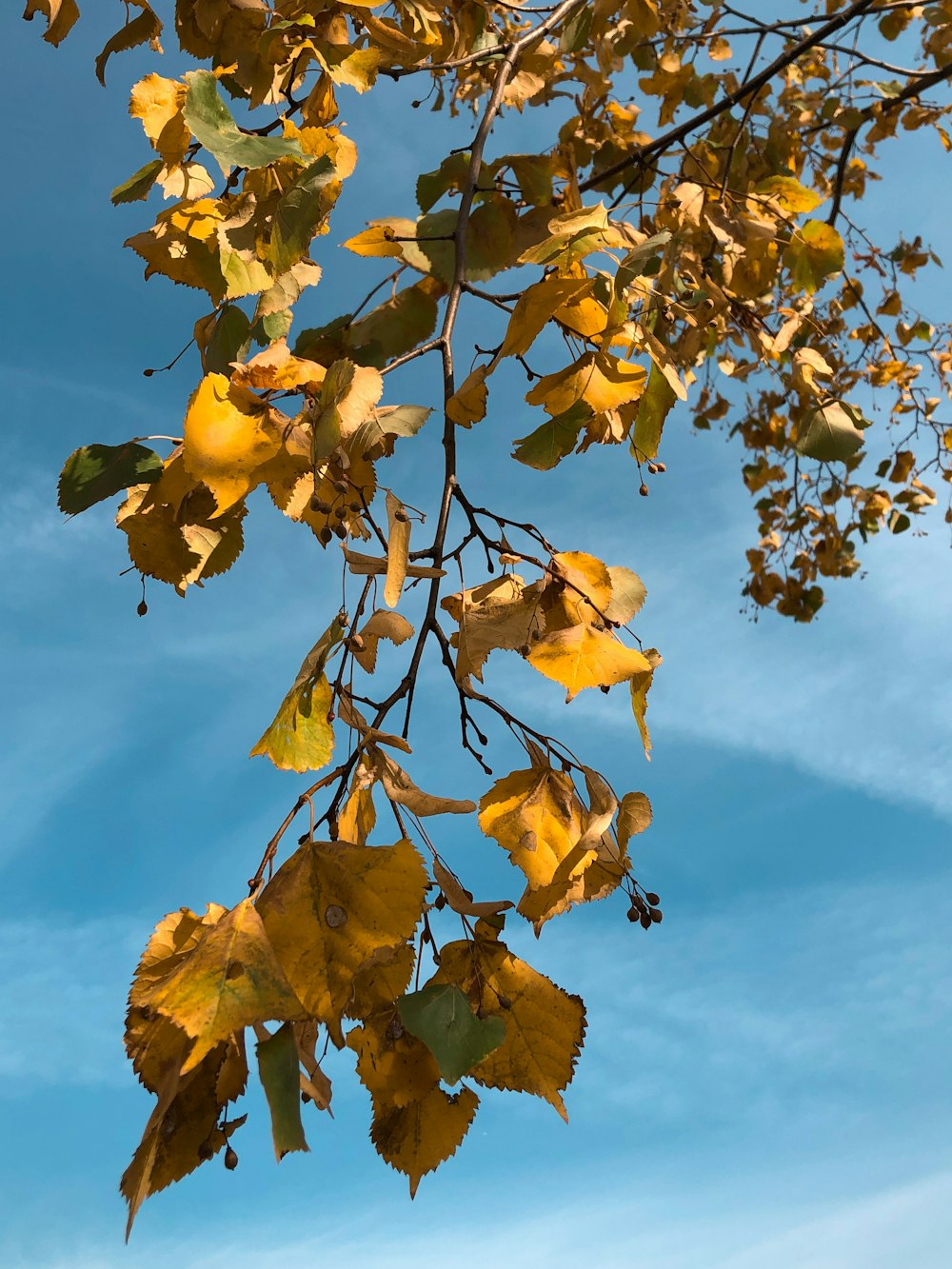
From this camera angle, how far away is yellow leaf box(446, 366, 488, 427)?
43.4 inches

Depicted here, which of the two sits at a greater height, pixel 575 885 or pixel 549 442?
pixel 549 442

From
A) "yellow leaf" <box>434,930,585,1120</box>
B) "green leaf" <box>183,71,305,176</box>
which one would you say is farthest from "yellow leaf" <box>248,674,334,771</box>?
"green leaf" <box>183,71,305,176</box>

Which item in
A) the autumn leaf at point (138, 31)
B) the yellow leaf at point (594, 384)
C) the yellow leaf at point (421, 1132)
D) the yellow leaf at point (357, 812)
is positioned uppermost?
the autumn leaf at point (138, 31)

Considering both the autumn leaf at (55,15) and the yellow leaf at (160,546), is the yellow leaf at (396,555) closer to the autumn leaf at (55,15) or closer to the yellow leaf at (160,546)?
the yellow leaf at (160,546)

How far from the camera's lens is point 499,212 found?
1512 millimetres

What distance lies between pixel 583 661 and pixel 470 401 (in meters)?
0.33

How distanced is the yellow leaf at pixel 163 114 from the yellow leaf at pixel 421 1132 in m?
1.10

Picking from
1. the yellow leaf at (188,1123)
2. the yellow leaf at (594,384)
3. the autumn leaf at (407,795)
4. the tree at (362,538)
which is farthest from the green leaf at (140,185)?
the yellow leaf at (188,1123)

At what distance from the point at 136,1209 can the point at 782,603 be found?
3905 millimetres

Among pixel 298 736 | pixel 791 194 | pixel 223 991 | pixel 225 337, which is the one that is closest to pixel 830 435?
pixel 791 194

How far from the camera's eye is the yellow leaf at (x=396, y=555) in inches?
37.6

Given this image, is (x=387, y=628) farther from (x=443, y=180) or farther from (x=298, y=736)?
(x=443, y=180)

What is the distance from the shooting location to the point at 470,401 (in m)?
1.11

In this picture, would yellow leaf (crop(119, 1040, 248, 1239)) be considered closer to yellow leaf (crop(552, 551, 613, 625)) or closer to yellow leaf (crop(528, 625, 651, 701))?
yellow leaf (crop(528, 625, 651, 701))
